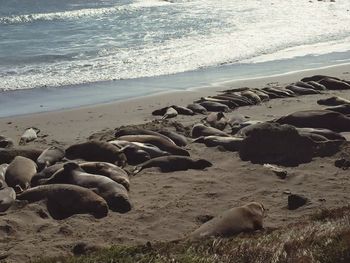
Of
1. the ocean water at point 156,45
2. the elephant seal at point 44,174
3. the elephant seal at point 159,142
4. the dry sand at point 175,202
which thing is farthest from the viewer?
the ocean water at point 156,45

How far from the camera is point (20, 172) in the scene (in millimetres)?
7324

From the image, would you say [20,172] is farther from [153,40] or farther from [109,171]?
[153,40]

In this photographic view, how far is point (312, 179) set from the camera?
7.11m

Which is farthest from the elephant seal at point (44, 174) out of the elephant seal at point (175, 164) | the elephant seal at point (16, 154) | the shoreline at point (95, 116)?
the shoreline at point (95, 116)

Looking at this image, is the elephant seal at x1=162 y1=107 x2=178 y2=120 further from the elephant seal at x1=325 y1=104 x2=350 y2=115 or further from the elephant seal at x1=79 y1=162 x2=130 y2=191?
the elephant seal at x1=79 y1=162 x2=130 y2=191

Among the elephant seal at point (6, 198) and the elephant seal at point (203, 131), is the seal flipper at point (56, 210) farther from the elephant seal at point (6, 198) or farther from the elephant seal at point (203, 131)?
the elephant seal at point (203, 131)

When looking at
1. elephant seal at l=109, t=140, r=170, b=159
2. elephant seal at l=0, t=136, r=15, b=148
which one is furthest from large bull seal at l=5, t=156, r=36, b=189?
elephant seal at l=109, t=140, r=170, b=159

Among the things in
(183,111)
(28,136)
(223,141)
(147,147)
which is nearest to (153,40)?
(183,111)

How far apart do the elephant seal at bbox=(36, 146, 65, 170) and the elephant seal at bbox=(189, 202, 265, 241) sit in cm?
309

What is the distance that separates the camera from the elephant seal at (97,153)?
796 centimetres

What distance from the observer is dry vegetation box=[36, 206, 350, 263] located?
4062mm

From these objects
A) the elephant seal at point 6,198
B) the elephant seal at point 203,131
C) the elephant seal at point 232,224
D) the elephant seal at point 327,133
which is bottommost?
the elephant seal at point 203,131

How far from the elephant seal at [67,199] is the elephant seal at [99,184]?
166 mm

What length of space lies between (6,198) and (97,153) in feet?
5.86
